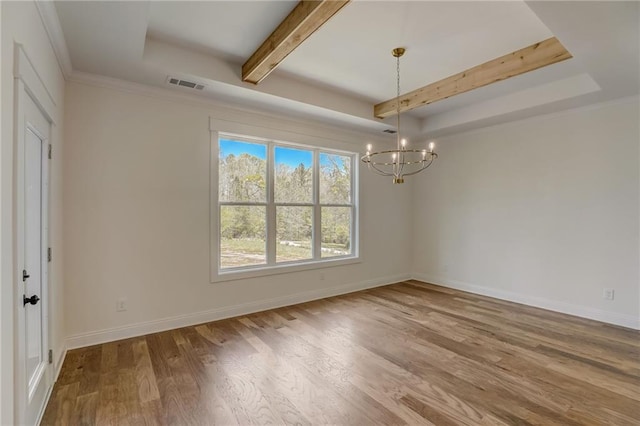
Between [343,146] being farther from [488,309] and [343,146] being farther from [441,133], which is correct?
[488,309]

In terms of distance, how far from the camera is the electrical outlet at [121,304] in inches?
127

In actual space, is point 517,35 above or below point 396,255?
above

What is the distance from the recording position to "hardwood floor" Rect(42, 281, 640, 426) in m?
2.10

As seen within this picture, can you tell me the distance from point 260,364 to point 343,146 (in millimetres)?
3504

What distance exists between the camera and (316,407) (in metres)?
2.17

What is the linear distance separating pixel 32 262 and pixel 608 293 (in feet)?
19.0

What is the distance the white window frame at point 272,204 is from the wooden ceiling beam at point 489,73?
131cm

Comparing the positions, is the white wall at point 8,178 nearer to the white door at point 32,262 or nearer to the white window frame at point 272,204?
the white door at point 32,262

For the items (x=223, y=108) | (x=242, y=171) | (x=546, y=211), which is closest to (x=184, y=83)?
(x=223, y=108)

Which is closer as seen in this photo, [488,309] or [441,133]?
[488,309]

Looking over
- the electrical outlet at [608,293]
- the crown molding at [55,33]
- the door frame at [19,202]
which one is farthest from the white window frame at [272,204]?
the electrical outlet at [608,293]

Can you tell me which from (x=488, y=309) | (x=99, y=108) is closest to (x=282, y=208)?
(x=99, y=108)

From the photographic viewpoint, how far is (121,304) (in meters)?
3.26

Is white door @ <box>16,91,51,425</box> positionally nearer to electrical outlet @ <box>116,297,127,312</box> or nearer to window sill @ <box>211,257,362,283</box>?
electrical outlet @ <box>116,297,127,312</box>
